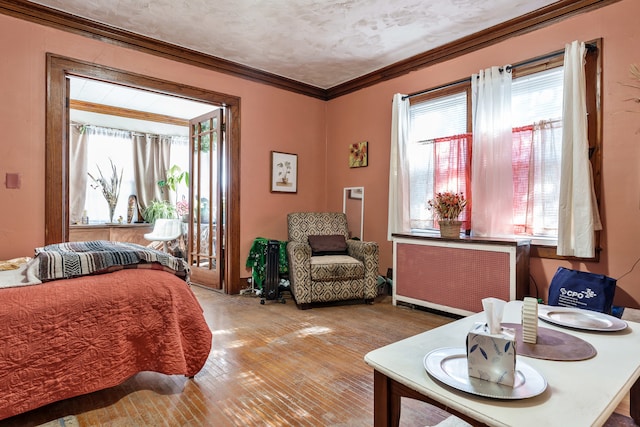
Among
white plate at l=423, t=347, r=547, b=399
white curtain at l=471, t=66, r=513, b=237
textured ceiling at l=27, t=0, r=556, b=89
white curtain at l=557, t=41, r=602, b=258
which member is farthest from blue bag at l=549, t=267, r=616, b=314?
textured ceiling at l=27, t=0, r=556, b=89

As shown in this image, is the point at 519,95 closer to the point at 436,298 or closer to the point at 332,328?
the point at 436,298

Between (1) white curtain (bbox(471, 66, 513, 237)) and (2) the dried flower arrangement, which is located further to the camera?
(2) the dried flower arrangement

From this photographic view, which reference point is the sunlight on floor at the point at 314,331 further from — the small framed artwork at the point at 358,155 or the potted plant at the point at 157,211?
the potted plant at the point at 157,211

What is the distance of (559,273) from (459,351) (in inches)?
79.7

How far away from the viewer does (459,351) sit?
113 cm

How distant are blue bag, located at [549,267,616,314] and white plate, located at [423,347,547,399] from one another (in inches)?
71.3

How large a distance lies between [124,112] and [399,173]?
436cm

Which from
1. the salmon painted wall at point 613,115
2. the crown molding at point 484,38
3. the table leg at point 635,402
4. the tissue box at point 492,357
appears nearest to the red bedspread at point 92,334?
the tissue box at point 492,357

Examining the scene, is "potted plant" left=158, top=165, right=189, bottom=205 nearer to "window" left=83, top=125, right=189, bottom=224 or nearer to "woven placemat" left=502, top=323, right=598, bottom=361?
"window" left=83, top=125, right=189, bottom=224

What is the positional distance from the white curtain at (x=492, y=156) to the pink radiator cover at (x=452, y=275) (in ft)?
1.23

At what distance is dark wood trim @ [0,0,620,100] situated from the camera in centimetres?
284

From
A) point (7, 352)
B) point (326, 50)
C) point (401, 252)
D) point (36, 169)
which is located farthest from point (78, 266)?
point (326, 50)

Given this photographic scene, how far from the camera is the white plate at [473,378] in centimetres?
89

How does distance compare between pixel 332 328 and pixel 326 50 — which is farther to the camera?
pixel 326 50
